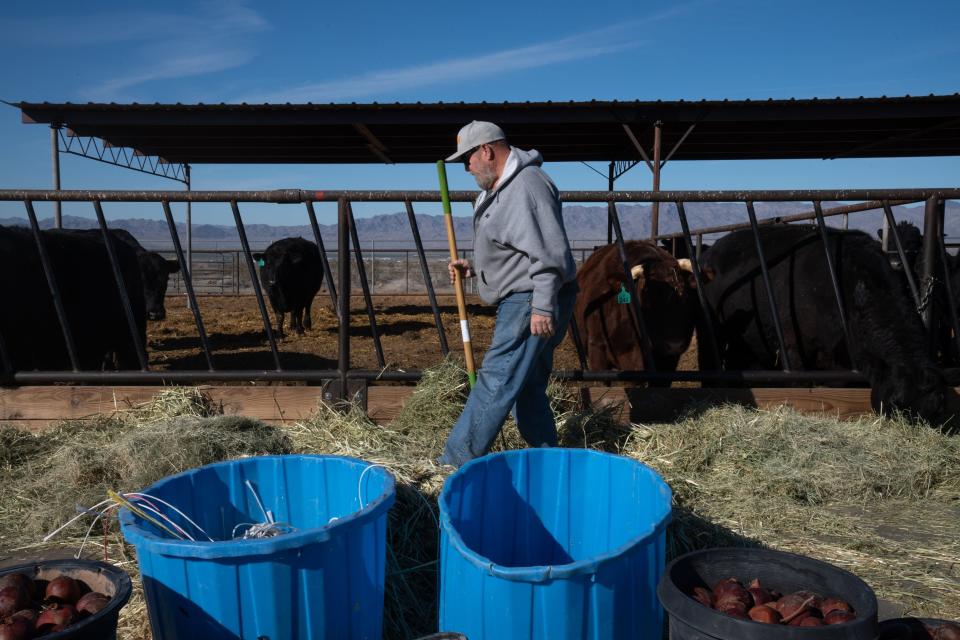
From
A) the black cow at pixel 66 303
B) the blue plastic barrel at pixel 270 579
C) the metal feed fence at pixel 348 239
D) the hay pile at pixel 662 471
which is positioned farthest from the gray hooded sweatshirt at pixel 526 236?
the black cow at pixel 66 303

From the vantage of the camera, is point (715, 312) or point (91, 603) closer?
point (91, 603)

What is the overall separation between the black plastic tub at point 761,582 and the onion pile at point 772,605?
5 cm

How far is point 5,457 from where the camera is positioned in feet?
14.2

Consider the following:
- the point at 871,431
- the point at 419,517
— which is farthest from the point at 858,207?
the point at 419,517

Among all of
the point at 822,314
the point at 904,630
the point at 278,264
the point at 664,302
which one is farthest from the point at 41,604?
the point at 278,264

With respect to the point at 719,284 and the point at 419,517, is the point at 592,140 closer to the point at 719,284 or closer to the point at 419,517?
the point at 719,284

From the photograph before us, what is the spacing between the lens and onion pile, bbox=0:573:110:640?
1.82 m

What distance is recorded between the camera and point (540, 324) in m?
3.25

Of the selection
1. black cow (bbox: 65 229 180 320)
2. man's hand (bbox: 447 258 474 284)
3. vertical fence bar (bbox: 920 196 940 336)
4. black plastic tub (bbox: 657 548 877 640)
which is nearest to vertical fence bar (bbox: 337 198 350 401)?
man's hand (bbox: 447 258 474 284)

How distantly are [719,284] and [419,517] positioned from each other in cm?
531

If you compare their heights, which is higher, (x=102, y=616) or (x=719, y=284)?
(x=719, y=284)

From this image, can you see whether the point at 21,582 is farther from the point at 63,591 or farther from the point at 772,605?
the point at 772,605

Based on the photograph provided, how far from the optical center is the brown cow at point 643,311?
20.5ft

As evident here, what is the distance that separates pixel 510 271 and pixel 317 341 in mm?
9224
